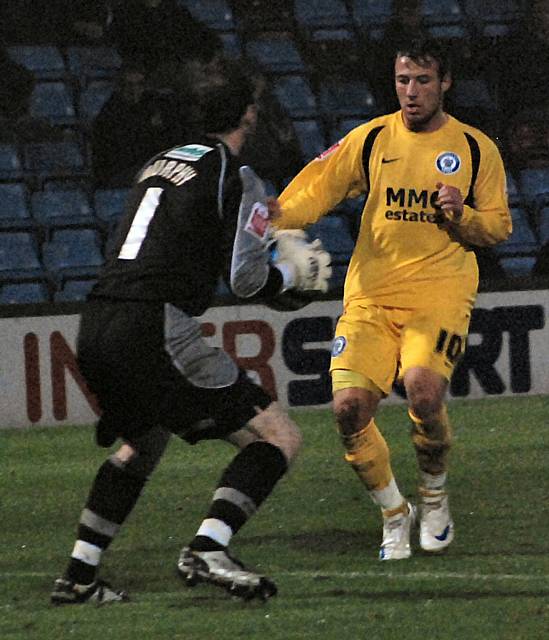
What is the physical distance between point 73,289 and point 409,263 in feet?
18.6

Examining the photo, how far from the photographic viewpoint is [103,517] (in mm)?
5098

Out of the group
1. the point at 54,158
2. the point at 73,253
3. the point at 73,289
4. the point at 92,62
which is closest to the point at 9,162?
the point at 54,158

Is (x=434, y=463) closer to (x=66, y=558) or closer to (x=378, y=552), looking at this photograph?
(x=378, y=552)

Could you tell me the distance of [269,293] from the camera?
504cm

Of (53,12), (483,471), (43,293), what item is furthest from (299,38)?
(483,471)

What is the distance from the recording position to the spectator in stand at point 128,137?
12.1 meters

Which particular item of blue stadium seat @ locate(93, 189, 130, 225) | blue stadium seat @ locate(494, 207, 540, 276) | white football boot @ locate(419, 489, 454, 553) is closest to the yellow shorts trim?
white football boot @ locate(419, 489, 454, 553)

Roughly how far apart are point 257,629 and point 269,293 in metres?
1.06

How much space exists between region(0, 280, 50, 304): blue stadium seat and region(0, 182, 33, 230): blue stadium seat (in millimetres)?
538

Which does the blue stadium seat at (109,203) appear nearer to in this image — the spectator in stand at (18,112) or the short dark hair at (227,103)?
the spectator in stand at (18,112)

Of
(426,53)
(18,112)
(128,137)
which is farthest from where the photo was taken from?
(18,112)

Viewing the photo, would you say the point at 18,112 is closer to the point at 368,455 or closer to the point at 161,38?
the point at 161,38

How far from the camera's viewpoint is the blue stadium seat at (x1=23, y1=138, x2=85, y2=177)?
12148mm

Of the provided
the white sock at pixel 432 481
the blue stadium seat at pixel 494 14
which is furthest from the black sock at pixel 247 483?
the blue stadium seat at pixel 494 14
